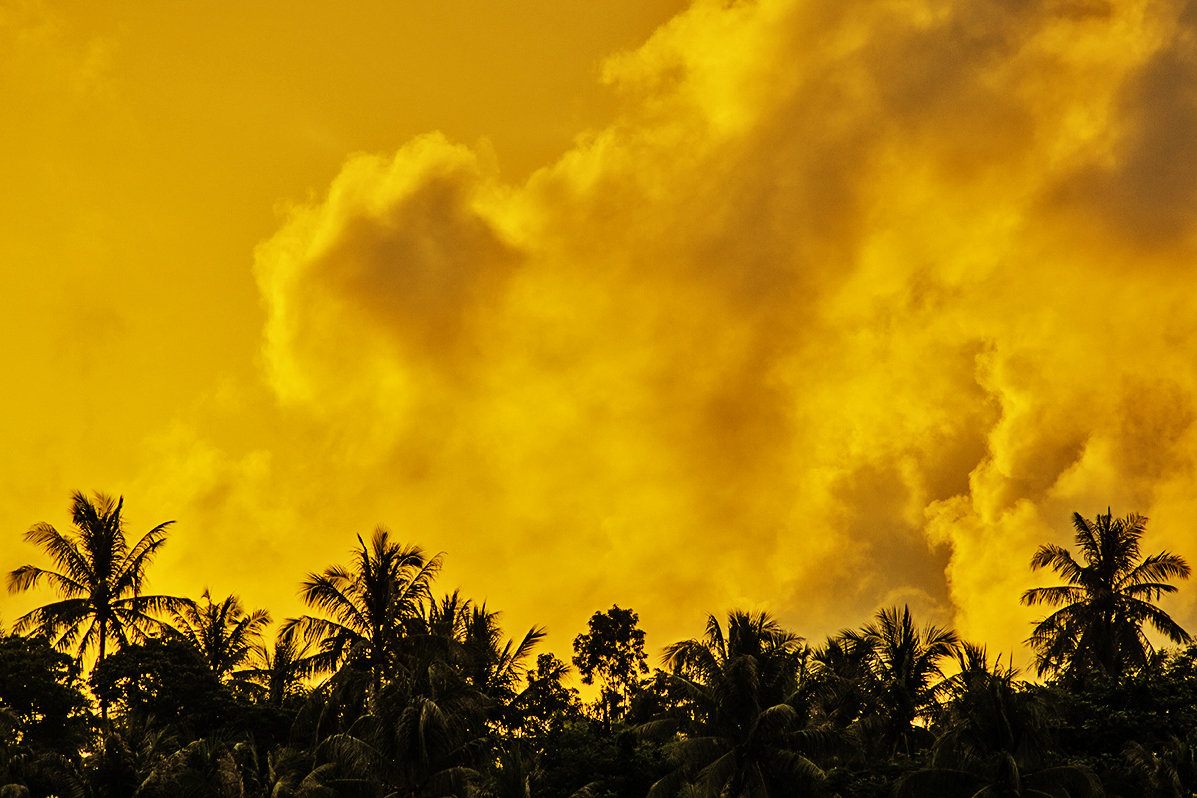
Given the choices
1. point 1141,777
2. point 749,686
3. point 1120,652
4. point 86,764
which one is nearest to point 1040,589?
point 1120,652

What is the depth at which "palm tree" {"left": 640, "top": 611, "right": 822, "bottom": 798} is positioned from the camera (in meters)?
47.2

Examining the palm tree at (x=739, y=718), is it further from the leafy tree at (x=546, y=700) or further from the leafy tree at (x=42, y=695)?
the leafy tree at (x=42, y=695)

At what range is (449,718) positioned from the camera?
4325 centimetres

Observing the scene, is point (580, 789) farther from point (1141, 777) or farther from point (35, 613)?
point (35, 613)

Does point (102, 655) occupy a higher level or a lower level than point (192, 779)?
higher

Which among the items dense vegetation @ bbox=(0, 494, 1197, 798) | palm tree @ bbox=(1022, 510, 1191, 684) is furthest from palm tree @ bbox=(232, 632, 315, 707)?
palm tree @ bbox=(1022, 510, 1191, 684)

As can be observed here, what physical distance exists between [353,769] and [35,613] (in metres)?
23.5

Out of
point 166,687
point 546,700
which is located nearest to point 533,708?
point 546,700

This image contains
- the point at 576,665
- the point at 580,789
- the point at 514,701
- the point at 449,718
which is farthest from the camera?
the point at 576,665

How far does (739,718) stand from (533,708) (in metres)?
23.4

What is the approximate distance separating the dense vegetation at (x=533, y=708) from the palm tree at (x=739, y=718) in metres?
0.09

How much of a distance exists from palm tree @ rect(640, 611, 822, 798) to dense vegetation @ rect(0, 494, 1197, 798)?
9 cm

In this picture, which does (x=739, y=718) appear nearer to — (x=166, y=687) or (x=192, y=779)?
(x=192, y=779)

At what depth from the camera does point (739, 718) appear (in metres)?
48.3
